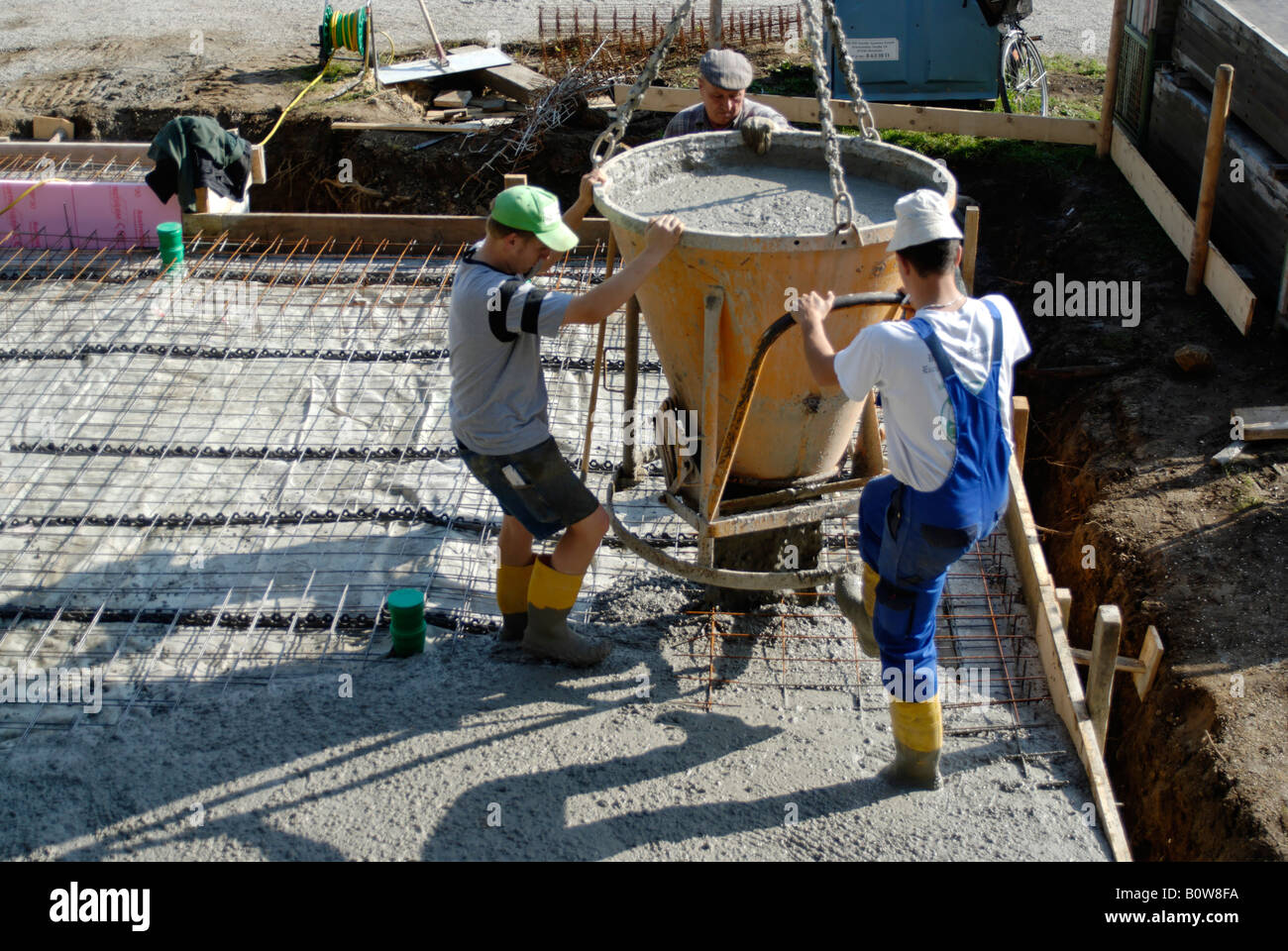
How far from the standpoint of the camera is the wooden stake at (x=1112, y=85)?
30.3 ft

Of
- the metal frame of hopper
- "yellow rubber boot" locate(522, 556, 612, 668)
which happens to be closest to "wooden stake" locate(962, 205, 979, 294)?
the metal frame of hopper

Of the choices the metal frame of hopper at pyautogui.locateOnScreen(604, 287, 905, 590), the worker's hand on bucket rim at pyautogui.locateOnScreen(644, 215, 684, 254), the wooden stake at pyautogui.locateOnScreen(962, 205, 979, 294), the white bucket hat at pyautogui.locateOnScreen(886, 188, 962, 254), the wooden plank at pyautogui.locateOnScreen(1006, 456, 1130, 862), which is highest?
the white bucket hat at pyautogui.locateOnScreen(886, 188, 962, 254)

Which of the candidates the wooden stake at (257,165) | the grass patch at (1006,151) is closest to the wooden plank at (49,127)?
the wooden stake at (257,165)

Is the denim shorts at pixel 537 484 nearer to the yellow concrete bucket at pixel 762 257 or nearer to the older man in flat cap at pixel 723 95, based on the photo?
the yellow concrete bucket at pixel 762 257

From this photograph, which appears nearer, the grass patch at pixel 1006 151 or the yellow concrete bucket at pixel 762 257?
the yellow concrete bucket at pixel 762 257

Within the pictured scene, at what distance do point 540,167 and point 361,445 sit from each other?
16.7 feet

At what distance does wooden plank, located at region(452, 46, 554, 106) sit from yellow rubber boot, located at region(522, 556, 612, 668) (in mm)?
7868

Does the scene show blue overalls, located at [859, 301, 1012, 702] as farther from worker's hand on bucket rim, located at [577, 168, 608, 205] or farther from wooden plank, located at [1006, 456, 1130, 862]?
worker's hand on bucket rim, located at [577, 168, 608, 205]

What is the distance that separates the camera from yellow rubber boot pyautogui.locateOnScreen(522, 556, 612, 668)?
457 cm

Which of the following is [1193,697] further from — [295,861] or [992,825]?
[295,861]

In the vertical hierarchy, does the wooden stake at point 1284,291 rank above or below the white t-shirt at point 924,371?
below

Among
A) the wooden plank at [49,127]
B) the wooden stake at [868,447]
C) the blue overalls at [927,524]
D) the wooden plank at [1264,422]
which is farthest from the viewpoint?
the wooden plank at [49,127]

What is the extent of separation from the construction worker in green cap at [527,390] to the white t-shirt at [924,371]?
2.70 ft

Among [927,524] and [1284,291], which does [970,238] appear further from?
[927,524]
